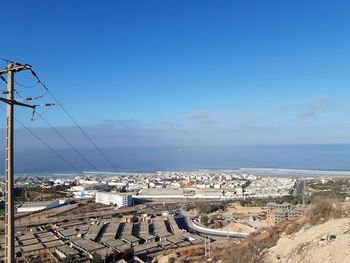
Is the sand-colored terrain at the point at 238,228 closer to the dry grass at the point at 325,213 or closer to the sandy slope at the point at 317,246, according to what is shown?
the dry grass at the point at 325,213

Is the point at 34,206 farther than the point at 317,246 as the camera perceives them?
Yes

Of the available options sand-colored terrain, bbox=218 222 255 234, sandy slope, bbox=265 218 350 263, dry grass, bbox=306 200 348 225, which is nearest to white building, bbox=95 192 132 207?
sand-colored terrain, bbox=218 222 255 234

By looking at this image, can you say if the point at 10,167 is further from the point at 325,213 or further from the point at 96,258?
the point at 96,258

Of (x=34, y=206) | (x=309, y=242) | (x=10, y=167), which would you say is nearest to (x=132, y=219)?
(x=34, y=206)

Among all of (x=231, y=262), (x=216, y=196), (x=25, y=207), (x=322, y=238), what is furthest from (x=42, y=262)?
(x=216, y=196)

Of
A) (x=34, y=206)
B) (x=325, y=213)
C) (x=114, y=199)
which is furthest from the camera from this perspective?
(x=114, y=199)

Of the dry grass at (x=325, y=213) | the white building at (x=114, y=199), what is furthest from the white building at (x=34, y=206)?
the dry grass at (x=325, y=213)

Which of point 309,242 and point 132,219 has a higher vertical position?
point 309,242
